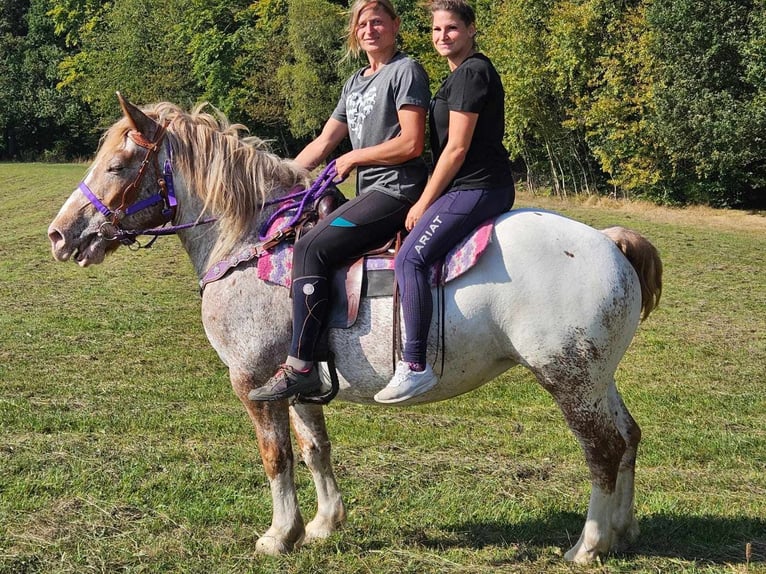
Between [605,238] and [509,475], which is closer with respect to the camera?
[605,238]

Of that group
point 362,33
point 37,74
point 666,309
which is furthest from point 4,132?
point 362,33

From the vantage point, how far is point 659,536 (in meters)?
4.63

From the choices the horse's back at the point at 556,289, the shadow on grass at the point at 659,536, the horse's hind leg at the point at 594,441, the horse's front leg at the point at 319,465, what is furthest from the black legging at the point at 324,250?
the shadow on grass at the point at 659,536

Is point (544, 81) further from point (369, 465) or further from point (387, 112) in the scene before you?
point (387, 112)

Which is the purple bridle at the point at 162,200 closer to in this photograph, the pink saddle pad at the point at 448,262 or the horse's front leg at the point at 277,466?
the pink saddle pad at the point at 448,262

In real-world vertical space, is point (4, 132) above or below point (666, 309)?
above

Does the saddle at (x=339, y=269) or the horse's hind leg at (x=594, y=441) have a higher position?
the saddle at (x=339, y=269)

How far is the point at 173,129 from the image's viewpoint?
4.30 m

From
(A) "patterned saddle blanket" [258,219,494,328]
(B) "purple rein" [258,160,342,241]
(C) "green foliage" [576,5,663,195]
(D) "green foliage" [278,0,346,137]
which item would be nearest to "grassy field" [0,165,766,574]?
(A) "patterned saddle blanket" [258,219,494,328]

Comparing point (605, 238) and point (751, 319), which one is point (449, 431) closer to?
point (605, 238)

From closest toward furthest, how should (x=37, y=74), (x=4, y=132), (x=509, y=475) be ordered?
(x=509, y=475) → (x=4, y=132) → (x=37, y=74)

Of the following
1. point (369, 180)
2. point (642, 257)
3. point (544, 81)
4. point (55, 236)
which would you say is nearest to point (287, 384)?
point (369, 180)

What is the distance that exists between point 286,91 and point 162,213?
45091 millimetres

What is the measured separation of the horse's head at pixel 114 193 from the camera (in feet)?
13.7
